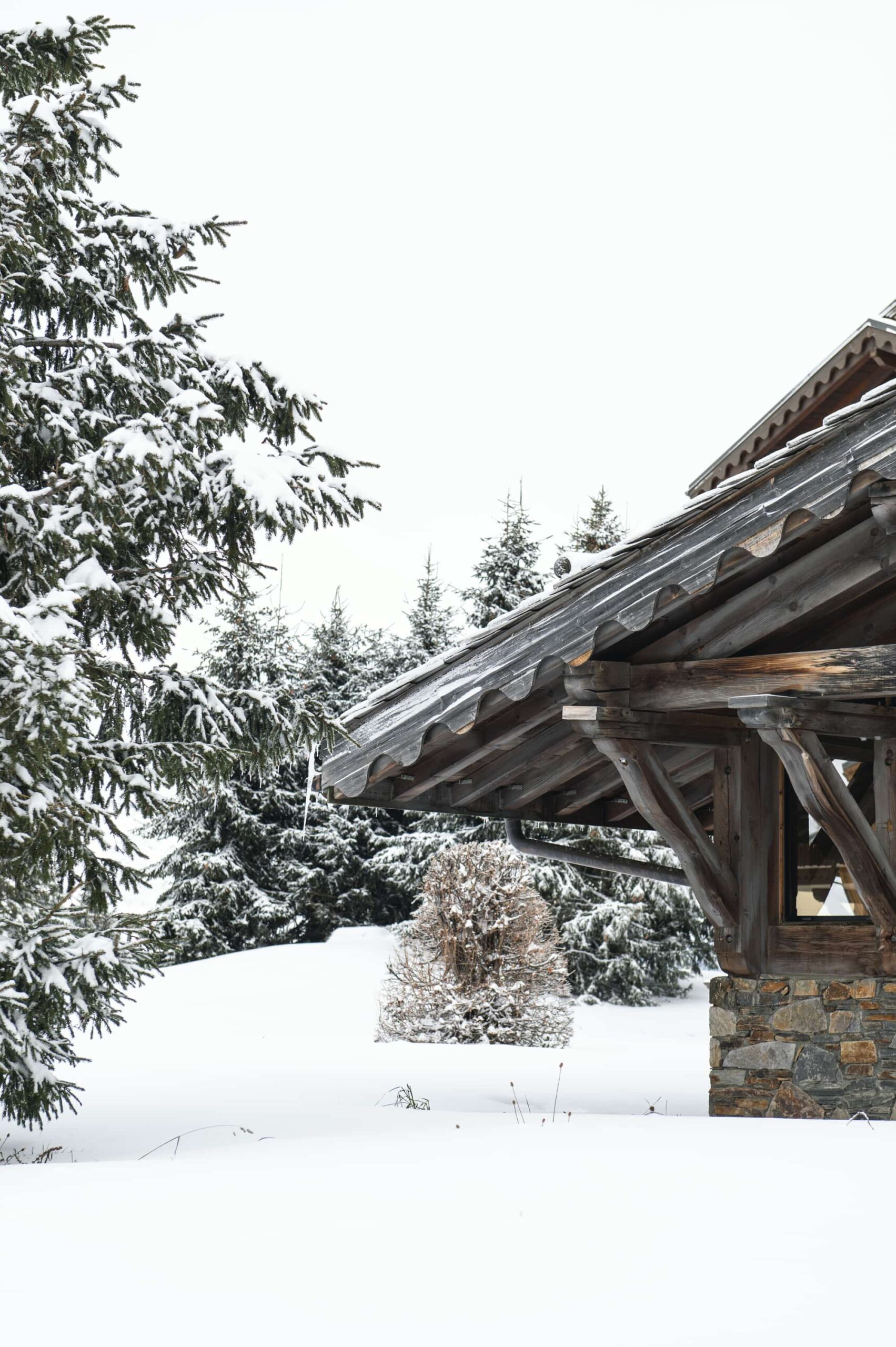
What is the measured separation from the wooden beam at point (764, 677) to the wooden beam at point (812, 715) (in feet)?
0.23

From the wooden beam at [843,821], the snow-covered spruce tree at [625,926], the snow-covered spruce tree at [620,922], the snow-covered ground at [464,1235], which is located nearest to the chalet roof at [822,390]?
the wooden beam at [843,821]

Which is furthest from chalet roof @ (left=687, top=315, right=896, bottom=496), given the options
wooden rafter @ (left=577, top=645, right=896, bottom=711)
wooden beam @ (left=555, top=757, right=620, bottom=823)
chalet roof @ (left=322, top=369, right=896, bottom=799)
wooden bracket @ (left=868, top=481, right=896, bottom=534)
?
wooden bracket @ (left=868, top=481, right=896, bottom=534)

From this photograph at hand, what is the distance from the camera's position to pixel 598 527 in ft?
78.0

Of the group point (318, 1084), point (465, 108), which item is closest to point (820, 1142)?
point (318, 1084)

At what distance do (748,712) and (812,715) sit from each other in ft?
1.02

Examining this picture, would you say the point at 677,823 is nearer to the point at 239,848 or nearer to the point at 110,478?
the point at 110,478

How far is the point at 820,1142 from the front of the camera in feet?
14.8

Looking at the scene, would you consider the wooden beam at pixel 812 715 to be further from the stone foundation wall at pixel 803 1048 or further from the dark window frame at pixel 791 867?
the stone foundation wall at pixel 803 1048

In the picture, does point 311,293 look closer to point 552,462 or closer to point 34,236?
point 552,462

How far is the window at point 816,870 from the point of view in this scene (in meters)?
6.98

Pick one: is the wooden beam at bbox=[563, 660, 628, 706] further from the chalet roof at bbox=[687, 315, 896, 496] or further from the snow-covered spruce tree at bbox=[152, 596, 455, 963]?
the snow-covered spruce tree at bbox=[152, 596, 455, 963]

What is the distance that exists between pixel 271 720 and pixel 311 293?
6240 centimetres

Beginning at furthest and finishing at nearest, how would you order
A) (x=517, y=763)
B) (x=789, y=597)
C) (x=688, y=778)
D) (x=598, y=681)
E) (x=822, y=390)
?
1. (x=822, y=390)
2. (x=688, y=778)
3. (x=517, y=763)
4. (x=598, y=681)
5. (x=789, y=597)

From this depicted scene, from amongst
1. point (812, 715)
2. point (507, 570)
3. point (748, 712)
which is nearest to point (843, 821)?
point (812, 715)
